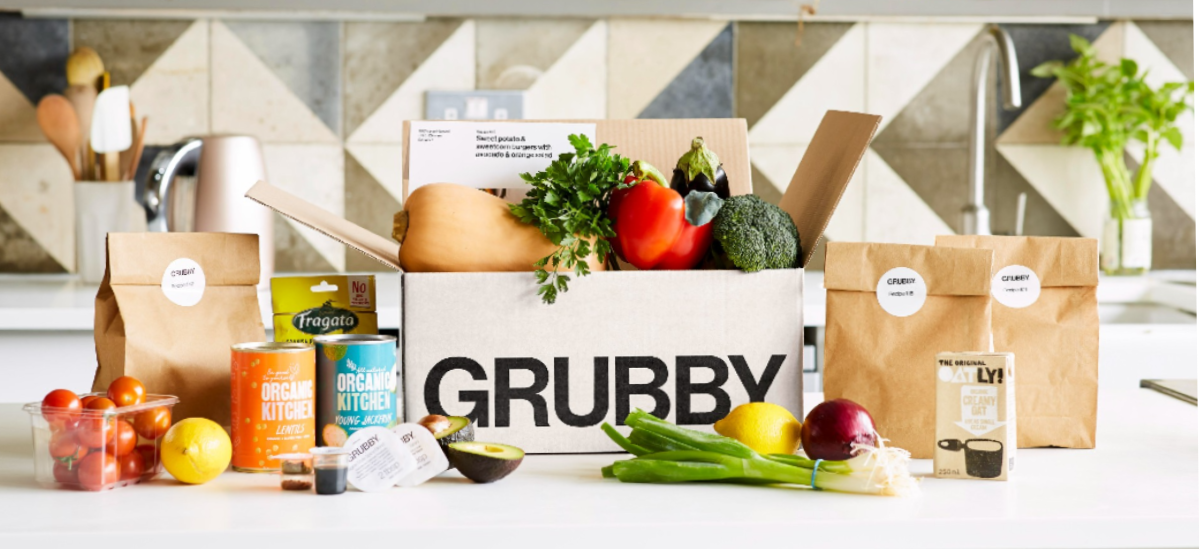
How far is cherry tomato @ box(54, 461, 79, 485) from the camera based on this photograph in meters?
0.79

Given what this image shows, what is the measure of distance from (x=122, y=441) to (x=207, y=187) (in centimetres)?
139

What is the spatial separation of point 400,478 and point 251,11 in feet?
6.02

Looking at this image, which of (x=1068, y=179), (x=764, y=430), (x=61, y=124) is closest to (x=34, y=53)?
(x=61, y=124)

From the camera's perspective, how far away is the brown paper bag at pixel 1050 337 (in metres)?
0.94

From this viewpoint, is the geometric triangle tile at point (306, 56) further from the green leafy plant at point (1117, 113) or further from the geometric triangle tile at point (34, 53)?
the green leafy plant at point (1117, 113)

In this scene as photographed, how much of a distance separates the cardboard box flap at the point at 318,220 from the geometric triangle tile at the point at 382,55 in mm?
1520

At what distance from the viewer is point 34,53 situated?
7.72 feet

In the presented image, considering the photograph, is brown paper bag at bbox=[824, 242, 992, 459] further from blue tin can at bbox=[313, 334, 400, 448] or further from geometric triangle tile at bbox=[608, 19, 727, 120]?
geometric triangle tile at bbox=[608, 19, 727, 120]

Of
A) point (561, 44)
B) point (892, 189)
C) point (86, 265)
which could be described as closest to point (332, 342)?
point (86, 265)

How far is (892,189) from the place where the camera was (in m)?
2.52

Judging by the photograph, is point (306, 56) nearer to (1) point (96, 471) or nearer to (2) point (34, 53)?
(2) point (34, 53)

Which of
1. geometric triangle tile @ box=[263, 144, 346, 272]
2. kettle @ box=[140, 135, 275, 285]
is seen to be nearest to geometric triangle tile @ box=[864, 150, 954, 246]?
geometric triangle tile @ box=[263, 144, 346, 272]

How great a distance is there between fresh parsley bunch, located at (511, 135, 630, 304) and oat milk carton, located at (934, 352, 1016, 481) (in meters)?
0.31

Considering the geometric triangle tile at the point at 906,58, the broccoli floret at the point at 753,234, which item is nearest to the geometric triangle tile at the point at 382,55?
the geometric triangle tile at the point at 906,58
